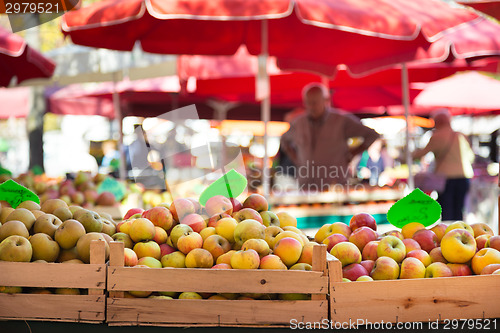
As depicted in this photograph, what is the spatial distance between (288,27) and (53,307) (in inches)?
154

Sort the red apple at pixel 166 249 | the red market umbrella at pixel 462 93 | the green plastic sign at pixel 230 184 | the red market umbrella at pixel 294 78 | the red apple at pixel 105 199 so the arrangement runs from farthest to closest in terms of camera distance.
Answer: the red market umbrella at pixel 462 93, the red market umbrella at pixel 294 78, the red apple at pixel 105 199, the green plastic sign at pixel 230 184, the red apple at pixel 166 249

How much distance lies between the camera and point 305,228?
17.0ft

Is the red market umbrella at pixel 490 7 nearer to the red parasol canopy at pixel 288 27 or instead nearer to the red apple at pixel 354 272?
the red parasol canopy at pixel 288 27

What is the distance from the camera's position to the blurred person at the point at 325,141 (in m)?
5.57

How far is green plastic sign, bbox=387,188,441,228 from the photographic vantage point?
255 centimetres

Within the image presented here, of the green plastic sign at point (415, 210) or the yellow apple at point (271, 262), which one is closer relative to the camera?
the yellow apple at point (271, 262)

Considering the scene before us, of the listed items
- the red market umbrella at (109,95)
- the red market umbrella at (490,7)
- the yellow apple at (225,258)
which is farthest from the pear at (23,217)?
the red market umbrella at (109,95)

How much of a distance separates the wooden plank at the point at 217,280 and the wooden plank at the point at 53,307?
101 millimetres

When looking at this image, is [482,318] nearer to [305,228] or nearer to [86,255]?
[86,255]

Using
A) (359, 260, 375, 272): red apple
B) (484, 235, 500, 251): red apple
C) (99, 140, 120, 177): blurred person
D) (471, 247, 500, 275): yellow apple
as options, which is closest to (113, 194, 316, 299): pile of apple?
(359, 260, 375, 272): red apple

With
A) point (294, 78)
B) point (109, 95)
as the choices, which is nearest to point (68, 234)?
point (294, 78)

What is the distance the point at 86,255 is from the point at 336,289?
39.6 inches

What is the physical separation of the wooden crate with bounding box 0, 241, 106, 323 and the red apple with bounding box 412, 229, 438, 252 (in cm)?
141

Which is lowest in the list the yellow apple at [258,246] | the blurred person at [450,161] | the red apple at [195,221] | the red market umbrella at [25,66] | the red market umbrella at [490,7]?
the blurred person at [450,161]
